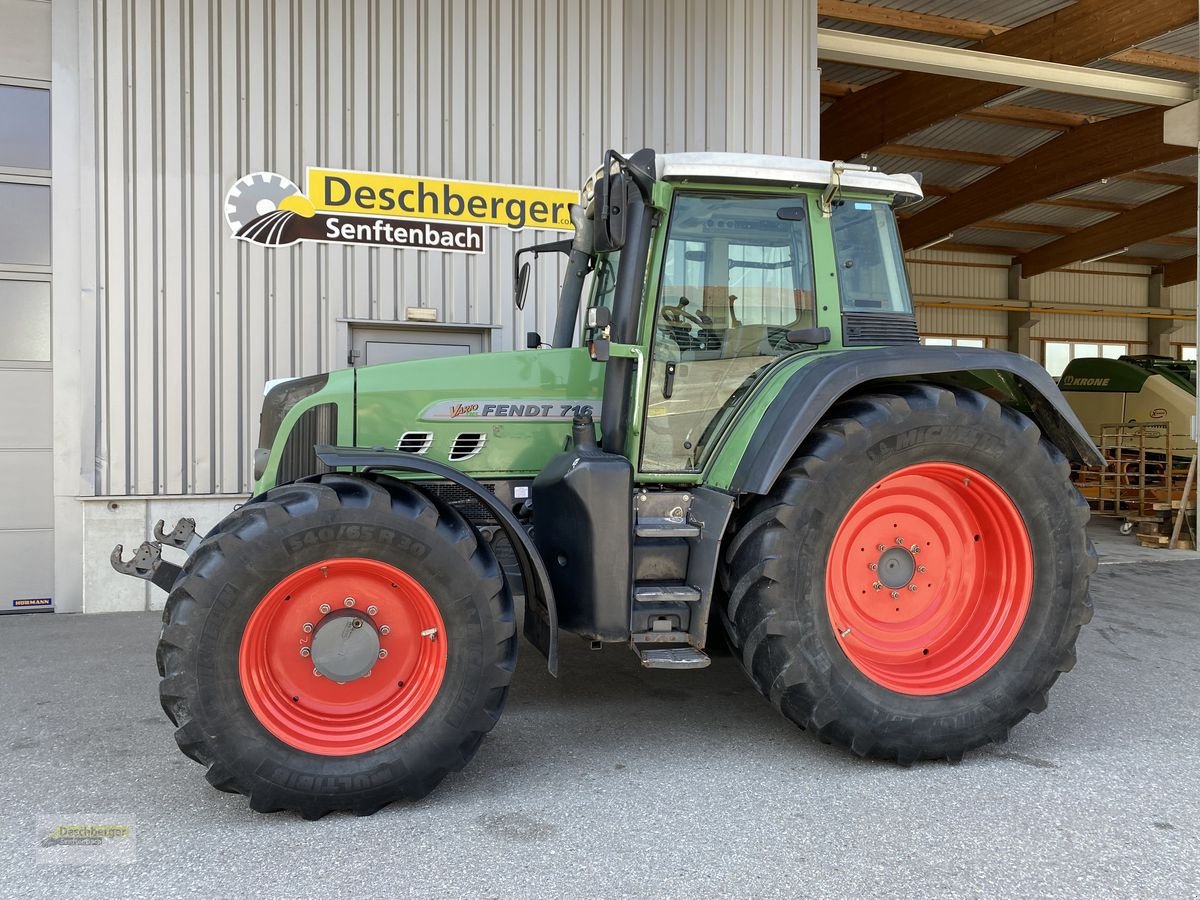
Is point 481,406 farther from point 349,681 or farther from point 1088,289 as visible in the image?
point 1088,289

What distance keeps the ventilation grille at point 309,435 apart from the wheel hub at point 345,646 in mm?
803

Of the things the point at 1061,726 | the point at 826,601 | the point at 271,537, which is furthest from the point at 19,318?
the point at 1061,726

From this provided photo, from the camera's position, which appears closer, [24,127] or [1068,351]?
[24,127]

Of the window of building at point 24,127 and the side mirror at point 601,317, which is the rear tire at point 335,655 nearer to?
the side mirror at point 601,317

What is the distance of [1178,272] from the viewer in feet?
81.1

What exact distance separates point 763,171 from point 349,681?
2.59 metres

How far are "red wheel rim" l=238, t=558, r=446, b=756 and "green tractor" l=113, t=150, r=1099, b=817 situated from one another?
0.03ft

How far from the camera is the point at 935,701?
3453mm

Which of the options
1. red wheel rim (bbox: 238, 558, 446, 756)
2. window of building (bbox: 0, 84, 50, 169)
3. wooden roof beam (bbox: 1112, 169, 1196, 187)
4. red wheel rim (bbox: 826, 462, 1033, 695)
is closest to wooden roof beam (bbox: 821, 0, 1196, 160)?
wooden roof beam (bbox: 1112, 169, 1196, 187)

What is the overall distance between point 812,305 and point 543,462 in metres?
1.36

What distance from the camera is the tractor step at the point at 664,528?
3.46 m

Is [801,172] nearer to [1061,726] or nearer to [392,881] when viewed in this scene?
[1061,726]

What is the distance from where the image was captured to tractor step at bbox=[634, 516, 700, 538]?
3.46 m

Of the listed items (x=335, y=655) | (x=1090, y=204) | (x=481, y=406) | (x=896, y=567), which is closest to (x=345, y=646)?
(x=335, y=655)
